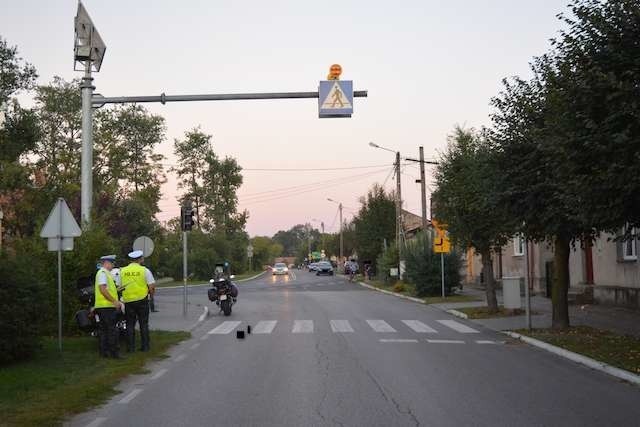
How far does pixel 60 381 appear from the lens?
369 inches

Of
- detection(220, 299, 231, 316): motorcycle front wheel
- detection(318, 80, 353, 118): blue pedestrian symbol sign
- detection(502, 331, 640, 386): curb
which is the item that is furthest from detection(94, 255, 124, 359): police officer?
detection(220, 299, 231, 316): motorcycle front wheel

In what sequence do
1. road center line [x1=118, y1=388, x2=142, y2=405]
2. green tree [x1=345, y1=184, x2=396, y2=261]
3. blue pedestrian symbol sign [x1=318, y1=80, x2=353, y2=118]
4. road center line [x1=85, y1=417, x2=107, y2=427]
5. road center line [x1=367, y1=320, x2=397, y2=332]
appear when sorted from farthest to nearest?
green tree [x1=345, y1=184, x2=396, y2=261], road center line [x1=367, y1=320, x2=397, y2=332], blue pedestrian symbol sign [x1=318, y1=80, x2=353, y2=118], road center line [x1=118, y1=388, x2=142, y2=405], road center line [x1=85, y1=417, x2=107, y2=427]

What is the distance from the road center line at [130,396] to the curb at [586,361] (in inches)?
252

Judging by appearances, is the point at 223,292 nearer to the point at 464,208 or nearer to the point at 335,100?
the point at 464,208

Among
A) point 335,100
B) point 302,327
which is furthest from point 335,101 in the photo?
point 302,327

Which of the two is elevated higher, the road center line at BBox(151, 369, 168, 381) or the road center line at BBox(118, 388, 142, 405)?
the road center line at BBox(118, 388, 142, 405)

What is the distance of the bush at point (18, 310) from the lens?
33.6 feet

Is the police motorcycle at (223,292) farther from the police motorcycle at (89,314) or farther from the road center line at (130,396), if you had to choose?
the road center line at (130,396)

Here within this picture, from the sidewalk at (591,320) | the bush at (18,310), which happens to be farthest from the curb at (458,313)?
the bush at (18,310)

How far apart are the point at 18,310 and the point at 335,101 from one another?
6.90 metres

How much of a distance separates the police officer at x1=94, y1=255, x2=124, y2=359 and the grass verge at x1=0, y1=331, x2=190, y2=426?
0.22 m

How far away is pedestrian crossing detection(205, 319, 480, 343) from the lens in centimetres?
1697

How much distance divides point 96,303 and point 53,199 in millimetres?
27342

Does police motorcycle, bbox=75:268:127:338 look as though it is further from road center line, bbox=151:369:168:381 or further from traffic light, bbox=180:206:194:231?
traffic light, bbox=180:206:194:231
